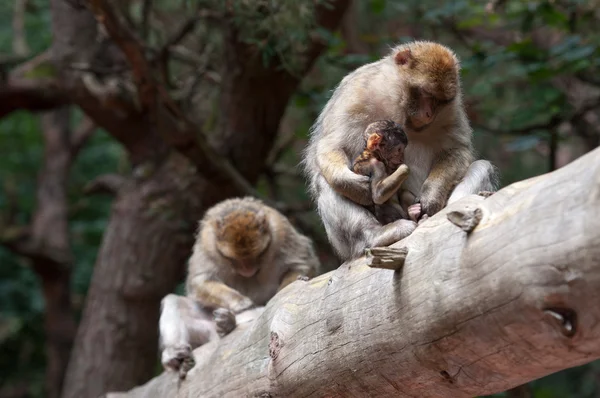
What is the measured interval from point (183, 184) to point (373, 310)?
5399 mm

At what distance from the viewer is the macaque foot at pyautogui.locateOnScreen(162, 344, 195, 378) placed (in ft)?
19.1

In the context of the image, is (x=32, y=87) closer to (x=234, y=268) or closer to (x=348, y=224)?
(x=234, y=268)

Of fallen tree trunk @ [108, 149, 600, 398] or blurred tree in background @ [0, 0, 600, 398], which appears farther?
blurred tree in background @ [0, 0, 600, 398]

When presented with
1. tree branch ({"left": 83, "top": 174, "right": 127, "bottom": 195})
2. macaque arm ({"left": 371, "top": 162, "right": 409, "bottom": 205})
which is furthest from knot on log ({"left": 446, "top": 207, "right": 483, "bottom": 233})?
tree branch ({"left": 83, "top": 174, "right": 127, "bottom": 195})

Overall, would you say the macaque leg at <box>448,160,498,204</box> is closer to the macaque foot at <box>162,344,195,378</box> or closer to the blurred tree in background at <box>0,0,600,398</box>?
the macaque foot at <box>162,344,195,378</box>

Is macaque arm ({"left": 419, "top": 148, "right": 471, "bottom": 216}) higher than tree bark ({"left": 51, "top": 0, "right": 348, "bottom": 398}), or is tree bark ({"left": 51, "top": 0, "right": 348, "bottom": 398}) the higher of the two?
tree bark ({"left": 51, "top": 0, "right": 348, "bottom": 398})

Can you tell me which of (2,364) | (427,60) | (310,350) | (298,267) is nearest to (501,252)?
(310,350)

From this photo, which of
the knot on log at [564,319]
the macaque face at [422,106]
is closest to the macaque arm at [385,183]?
the macaque face at [422,106]

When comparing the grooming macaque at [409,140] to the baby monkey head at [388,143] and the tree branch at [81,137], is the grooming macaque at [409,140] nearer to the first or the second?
the baby monkey head at [388,143]

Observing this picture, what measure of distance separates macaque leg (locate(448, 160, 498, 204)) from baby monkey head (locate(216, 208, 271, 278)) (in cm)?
230

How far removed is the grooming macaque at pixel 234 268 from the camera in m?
6.46

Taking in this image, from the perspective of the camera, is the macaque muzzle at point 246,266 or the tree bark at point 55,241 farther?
the tree bark at point 55,241

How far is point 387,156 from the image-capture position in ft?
15.2

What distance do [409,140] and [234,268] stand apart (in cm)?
240
